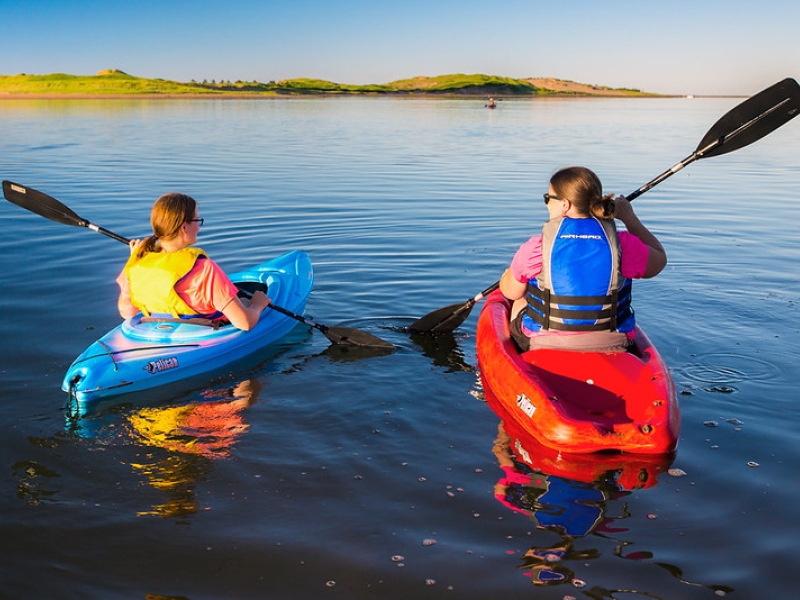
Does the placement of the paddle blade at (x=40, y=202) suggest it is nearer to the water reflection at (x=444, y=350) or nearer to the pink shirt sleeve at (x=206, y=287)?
the pink shirt sleeve at (x=206, y=287)

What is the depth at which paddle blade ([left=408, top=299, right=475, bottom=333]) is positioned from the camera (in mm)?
7012

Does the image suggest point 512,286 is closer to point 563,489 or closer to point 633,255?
point 633,255

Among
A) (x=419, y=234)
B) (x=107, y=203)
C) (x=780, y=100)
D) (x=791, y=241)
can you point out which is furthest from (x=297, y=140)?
(x=780, y=100)

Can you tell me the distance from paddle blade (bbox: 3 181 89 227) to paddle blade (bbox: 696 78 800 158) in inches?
234

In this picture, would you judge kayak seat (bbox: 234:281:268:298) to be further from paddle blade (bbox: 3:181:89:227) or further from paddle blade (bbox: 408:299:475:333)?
paddle blade (bbox: 3:181:89:227)

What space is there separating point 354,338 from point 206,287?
1.52 metres

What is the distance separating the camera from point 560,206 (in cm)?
490

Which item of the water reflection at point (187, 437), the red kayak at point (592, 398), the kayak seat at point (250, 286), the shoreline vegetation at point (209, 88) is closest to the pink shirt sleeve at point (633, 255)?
the red kayak at point (592, 398)

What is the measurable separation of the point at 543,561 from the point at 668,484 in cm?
116

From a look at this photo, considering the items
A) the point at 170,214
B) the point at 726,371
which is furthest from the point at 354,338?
the point at 726,371

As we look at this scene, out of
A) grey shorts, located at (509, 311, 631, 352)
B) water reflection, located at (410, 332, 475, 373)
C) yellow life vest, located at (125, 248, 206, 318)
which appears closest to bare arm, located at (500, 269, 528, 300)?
grey shorts, located at (509, 311, 631, 352)

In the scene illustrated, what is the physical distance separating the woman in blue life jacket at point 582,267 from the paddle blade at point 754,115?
2118mm

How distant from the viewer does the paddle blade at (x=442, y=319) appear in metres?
7.01

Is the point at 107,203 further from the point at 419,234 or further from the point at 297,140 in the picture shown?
the point at 297,140
